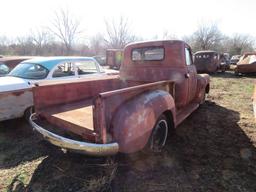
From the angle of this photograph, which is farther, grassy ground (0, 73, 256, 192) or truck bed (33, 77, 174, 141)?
grassy ground (0, 73, 256, 192)

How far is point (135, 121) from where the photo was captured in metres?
2.44

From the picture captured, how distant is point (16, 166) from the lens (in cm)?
314

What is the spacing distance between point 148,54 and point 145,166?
265 centimetres

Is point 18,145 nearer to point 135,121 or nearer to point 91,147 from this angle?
point 91,147

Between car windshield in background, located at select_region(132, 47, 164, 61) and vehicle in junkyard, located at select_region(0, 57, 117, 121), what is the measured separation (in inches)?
65.5

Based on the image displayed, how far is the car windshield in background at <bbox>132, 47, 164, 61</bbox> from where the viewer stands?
175 inches

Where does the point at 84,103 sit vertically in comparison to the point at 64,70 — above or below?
below

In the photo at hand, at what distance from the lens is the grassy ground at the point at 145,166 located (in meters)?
2.63

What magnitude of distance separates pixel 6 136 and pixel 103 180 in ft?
9.20

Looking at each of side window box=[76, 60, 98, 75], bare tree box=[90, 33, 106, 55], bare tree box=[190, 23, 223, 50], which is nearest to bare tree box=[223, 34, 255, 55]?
bare tree box=[190, 23, 223, 50]

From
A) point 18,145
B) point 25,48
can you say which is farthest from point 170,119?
point 25,48

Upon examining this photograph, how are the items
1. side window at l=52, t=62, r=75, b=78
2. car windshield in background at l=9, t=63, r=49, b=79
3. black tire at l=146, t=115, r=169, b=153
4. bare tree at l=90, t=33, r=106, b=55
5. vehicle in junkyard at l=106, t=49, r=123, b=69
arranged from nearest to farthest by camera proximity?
1. black tire at l=146, t=115, r=169, b=153
2. car windshield in background at l=9, t=63, r=49, b=79
3. side window at l=52, t=62, r=75, b=78
4. vehicle in junkyard at l=106, t=49, r=123, b=69
5. bare tree at l=90, t=33, r=106, b=55

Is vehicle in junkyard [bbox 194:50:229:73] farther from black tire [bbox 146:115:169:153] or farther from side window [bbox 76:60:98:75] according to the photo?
black tire [bbox 146:115:169:153]

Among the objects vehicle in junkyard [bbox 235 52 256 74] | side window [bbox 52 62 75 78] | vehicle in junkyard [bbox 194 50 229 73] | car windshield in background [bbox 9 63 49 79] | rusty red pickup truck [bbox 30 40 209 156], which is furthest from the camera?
vehicle in junkyard [bbox 194 50 229 73]
